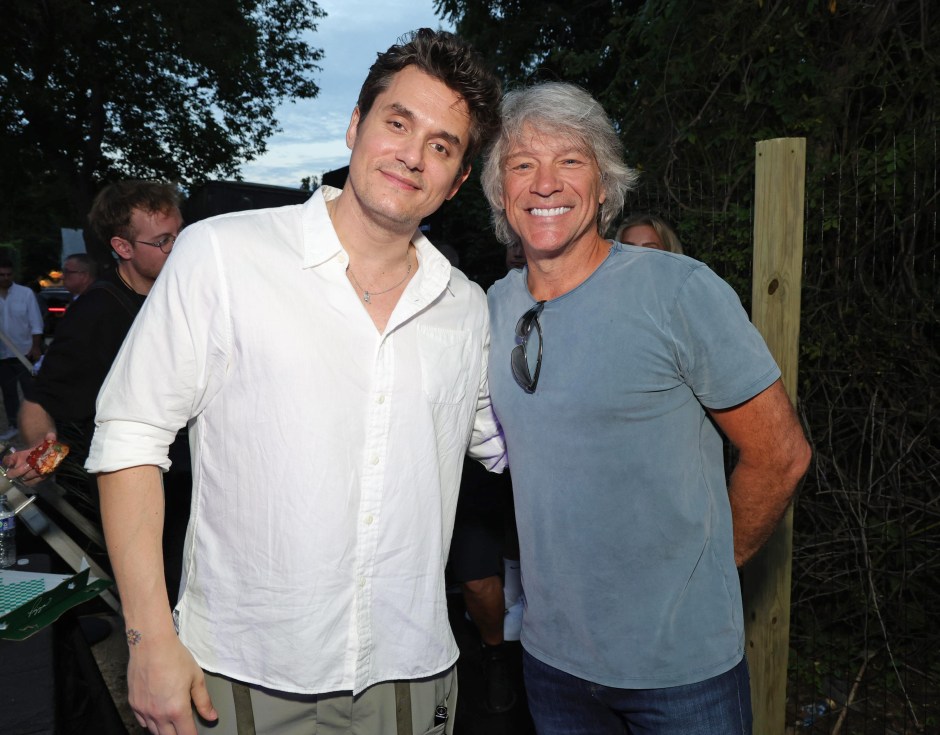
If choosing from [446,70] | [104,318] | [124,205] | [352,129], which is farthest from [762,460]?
[124,205]

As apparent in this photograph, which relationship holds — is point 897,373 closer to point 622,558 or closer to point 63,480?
point 622,558

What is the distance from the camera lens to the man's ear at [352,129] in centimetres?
194

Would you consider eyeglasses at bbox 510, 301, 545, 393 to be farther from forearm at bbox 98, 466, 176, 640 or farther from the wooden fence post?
the wooden fence post

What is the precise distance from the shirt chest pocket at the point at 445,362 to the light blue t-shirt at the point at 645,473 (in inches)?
7.8

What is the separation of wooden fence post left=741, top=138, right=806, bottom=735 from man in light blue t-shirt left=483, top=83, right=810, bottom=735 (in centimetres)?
86

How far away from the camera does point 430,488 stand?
1.70 metres

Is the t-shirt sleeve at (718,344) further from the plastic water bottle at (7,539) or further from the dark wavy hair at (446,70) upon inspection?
the plastic water bottle at (7,539)

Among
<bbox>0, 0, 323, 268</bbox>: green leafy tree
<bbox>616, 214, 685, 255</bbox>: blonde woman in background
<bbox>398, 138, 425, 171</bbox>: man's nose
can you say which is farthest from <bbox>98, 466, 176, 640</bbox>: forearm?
<bbox>0, 0, 323, 268</bbox>: green leafy tree

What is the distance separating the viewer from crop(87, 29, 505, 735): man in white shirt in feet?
4.78

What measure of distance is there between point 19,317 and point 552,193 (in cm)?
891

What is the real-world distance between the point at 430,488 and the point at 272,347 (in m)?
0.48

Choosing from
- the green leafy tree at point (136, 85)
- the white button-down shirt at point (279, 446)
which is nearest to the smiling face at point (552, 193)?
the white button-down shirt at point (279, 446)

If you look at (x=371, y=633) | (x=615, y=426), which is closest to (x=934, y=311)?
(x=615, y=426)

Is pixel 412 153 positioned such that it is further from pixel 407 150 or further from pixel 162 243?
pixel 162 243
